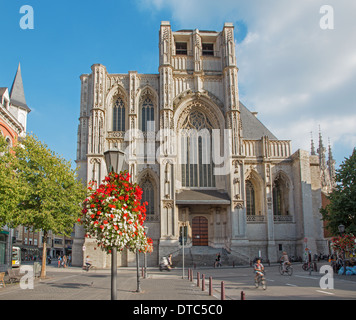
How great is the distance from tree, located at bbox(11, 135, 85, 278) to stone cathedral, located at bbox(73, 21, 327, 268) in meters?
10.7

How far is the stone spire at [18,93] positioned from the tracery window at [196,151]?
18677 millimetres

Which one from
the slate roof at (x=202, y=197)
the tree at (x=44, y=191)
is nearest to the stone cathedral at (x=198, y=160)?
the slate roof at (x=202, y=197)

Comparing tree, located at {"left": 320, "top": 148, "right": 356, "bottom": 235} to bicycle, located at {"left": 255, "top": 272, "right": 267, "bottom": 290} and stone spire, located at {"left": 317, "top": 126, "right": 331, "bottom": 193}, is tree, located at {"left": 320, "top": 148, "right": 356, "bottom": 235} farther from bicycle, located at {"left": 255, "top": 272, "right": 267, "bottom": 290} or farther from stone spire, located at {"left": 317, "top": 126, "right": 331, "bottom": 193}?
stone spire, located at {"left": 317, "top": 126, "right": 331, "bottom": 193}

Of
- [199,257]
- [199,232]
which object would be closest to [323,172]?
[199,232]

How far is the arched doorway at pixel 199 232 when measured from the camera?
3838 cm

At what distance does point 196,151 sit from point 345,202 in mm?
16060

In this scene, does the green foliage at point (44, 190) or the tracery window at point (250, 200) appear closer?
the green foliage at point (44, 190)

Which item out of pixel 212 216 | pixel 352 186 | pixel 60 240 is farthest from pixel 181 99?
pixel 60 240

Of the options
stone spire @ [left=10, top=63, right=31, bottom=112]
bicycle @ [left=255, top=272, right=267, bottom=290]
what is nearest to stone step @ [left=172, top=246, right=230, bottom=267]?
bicycle @ [left=255, top=272, right=267, bottom=290]

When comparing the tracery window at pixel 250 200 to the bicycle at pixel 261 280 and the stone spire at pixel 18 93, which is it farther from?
the stone spire at pixel 18 93

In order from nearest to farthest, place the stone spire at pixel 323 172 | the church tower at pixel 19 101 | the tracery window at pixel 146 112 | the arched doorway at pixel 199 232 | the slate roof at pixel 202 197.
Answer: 1. the slate roof at pixel 202 197
2. the arched doorway at pixel 199 232
3. the tracery window at pixel 146 112
4. the church tower at pixel 19 101
5. the stone spire at pixel 323 172

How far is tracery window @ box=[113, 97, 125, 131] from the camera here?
3891cm

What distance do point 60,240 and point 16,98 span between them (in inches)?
2188
